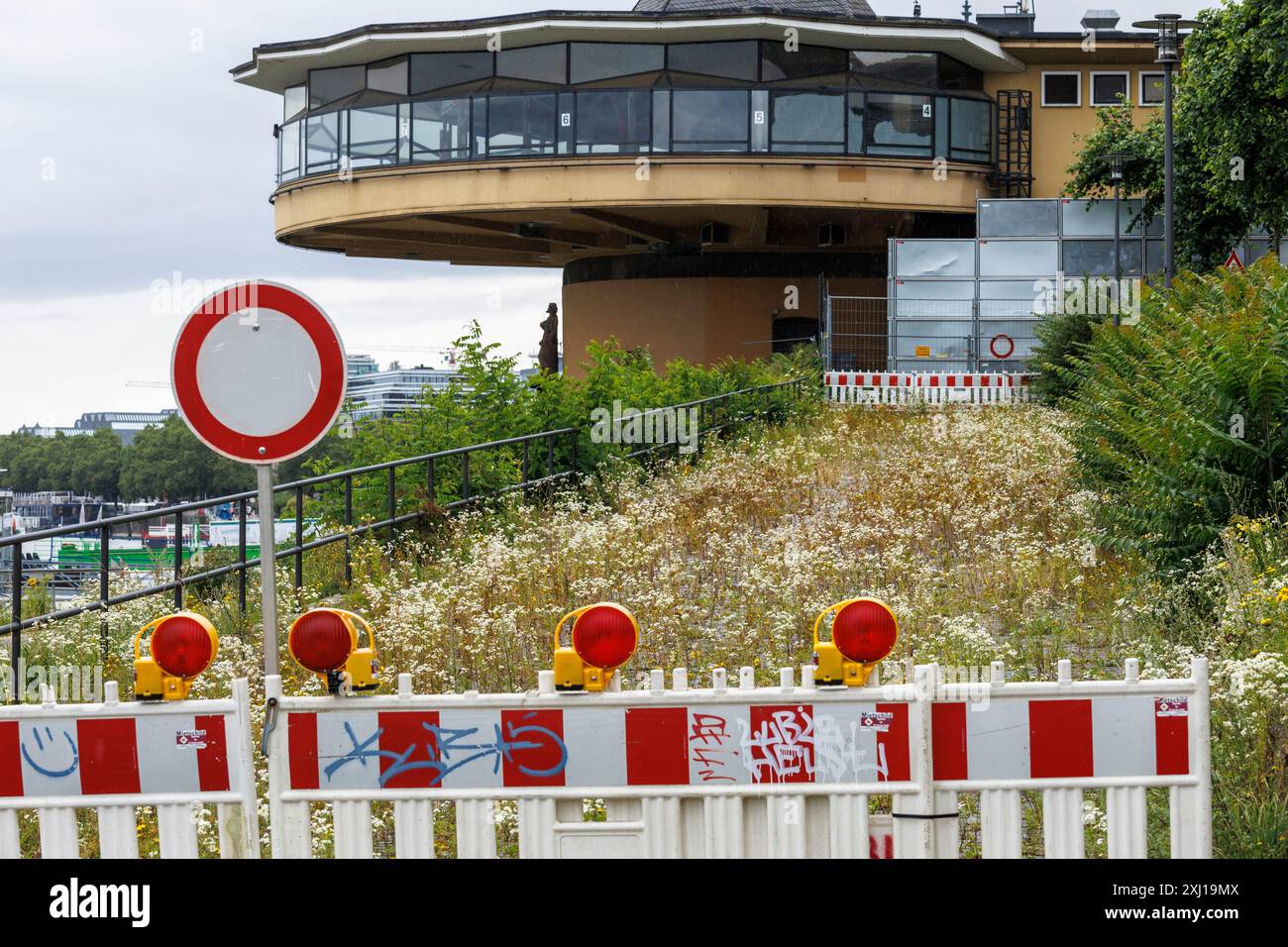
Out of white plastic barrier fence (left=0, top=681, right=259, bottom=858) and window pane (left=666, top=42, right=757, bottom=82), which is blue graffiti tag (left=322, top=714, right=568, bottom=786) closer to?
white plastic barrier fence (left=0, top=681, right=259, bottom=858)

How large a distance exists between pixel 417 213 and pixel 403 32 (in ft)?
13.1

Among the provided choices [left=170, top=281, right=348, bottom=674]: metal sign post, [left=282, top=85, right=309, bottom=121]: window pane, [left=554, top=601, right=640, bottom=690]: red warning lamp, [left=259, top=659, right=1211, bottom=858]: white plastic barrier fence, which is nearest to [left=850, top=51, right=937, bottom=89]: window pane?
[left=282, top=85, right=309, bottom=121]: window pane

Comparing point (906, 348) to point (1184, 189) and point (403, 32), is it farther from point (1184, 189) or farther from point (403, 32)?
point (403, 32)

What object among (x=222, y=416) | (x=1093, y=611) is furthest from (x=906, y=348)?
(x=222, y=416)

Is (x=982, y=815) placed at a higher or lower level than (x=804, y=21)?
lower

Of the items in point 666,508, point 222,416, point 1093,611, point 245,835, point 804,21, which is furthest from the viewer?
point 804,21

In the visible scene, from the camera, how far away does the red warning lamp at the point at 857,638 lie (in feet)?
15.5

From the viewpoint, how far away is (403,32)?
1312 inches

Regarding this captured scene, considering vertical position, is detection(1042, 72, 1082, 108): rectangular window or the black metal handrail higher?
detection(1042, 72, 1082, 108): rectangular window

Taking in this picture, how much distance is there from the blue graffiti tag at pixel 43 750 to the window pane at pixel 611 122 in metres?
28.8

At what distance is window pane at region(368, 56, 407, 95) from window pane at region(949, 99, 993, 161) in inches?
502

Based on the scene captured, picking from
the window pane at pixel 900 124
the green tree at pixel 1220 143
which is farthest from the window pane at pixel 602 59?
the green tree at pixel 1220 143

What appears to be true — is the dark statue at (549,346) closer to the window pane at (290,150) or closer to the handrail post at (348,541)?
the window pane at (290,150)

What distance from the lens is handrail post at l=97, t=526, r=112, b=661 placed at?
9.87 m
